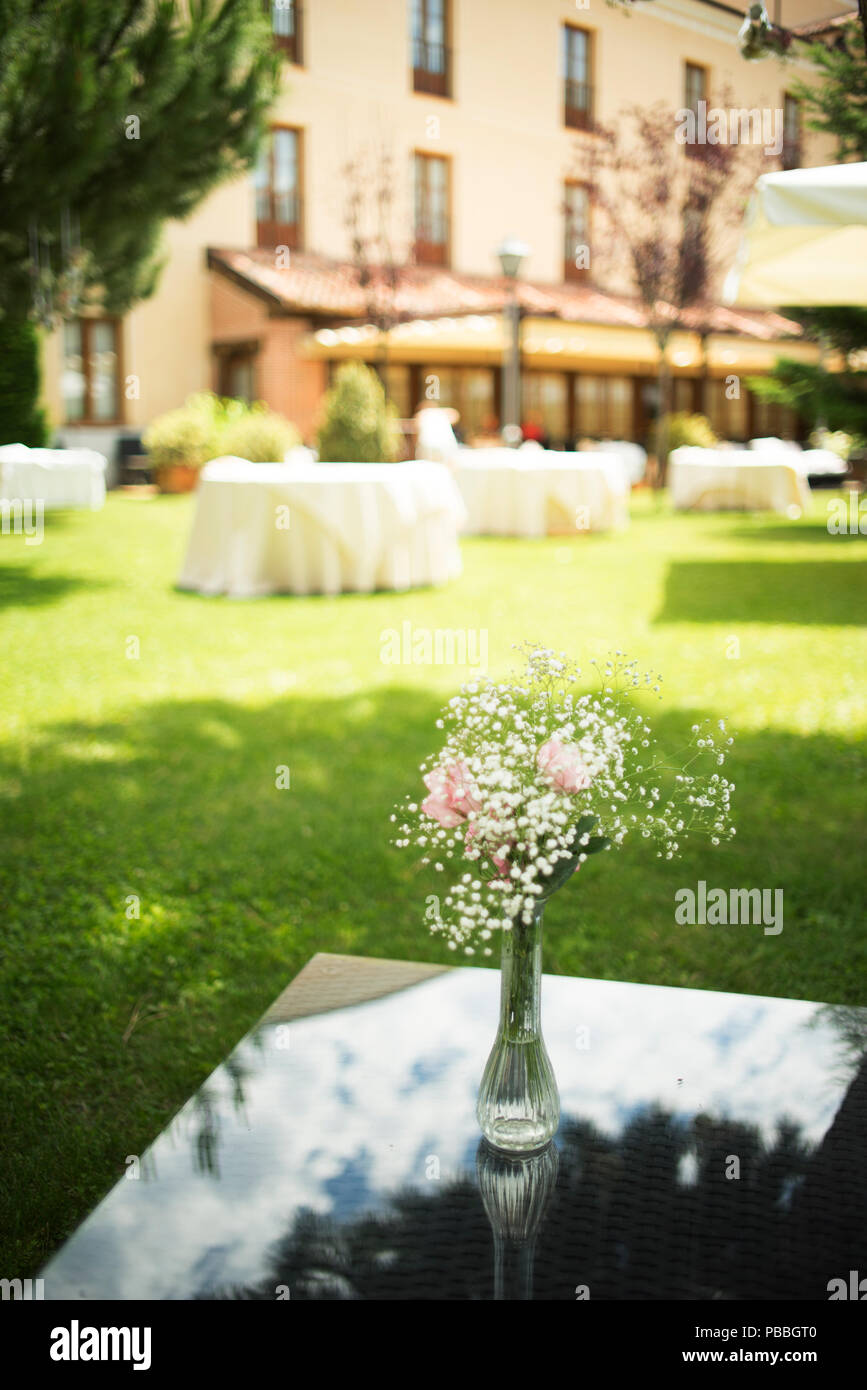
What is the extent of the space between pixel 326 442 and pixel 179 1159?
7.88 m

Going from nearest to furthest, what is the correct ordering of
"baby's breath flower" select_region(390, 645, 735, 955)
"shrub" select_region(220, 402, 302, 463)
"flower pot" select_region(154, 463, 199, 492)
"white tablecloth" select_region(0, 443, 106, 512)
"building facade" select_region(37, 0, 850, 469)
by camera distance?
"baby's breath flower" select_region(390, 645, 735, 955) → "shrub" select_region(220, 402, 302, 463) → "white tablecloth" select_region(0, 443, 106, 512) → "flower pot" select_region(154, 463, 199, 492) → "building facade" select_region(37, 0, 850, 469)

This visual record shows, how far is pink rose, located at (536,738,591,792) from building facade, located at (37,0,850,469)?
18.7 m

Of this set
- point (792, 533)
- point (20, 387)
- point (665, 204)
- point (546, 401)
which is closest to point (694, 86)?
point (665, 204)

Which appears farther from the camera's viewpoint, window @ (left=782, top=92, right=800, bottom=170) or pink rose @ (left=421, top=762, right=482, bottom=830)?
window @ (left=782, top=92, right=800, bottom=170)

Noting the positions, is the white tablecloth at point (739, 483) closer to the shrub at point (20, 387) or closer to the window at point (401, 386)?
the window at point (401, 386)

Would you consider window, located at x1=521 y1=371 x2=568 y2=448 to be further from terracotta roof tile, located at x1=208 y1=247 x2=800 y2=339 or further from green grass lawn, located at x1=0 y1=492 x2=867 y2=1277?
green grass lawn, located at x1=0 y1=492 x2=867 y2=1277

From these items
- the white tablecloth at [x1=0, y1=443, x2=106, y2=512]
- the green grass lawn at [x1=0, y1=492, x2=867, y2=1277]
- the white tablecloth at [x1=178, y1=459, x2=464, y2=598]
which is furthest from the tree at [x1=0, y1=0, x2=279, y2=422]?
the white tablecloth at [x1=0, y1=443, x2=106, y2=512]

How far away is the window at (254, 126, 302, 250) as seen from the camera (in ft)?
72.3

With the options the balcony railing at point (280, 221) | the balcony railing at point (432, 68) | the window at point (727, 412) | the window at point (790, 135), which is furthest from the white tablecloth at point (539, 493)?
the window at point (727, 412)

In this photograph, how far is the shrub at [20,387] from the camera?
15906 millimetres

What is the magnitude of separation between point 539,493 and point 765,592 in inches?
170
